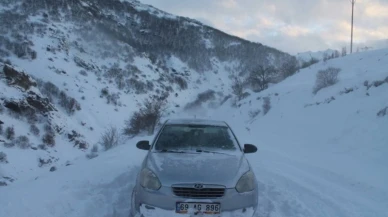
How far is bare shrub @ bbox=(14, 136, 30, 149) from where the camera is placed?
2391cm

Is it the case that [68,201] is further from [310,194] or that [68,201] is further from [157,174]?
[310,194]

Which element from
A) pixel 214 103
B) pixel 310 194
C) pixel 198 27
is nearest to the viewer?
pixel 310 194

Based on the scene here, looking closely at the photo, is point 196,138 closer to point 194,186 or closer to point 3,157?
point 194,186

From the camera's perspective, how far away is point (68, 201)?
592 centimetres

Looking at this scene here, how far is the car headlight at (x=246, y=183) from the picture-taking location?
182 inches

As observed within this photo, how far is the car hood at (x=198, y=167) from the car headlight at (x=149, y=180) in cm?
5

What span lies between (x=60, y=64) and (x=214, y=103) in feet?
109

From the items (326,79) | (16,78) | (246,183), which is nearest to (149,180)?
(246,183)

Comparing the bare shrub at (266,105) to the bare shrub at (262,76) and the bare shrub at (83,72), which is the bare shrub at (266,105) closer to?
the bare shrub at (262,76)

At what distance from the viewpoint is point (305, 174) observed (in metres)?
8.84

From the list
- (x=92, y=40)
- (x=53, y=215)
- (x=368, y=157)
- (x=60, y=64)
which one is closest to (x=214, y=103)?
(x=92, y=40)

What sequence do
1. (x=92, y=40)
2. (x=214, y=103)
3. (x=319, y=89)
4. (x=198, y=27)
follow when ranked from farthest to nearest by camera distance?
1. (x=198, y=27)
2. (x=214, y=103)
3. (x=92, y=40)
4. (x=319, y=89)

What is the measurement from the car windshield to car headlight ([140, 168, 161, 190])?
39.2 inches

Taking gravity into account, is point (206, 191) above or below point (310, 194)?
above
